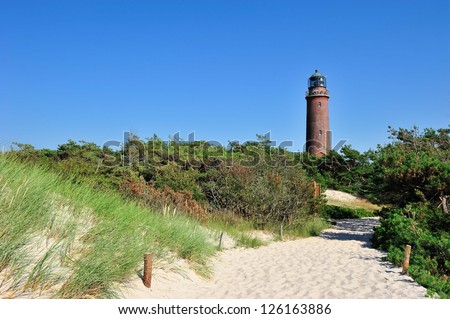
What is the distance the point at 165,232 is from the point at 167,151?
533 inches

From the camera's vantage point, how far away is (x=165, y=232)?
301 inches

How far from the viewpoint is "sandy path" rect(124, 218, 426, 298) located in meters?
6.19

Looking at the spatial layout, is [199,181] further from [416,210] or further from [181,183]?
[416,210]

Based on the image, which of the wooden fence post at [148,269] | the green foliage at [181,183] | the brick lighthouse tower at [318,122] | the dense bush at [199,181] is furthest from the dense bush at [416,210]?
the brick lighthouse tower at [318,122]

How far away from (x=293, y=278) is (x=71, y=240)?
4386 mm

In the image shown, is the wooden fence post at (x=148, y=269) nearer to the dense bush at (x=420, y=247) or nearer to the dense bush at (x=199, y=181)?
the dense bush at (x=199, y=181)

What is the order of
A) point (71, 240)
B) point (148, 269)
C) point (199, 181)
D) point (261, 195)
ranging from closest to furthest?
point (71, 240) → point (148, 269) → point (261, 195) → point (199, 181)

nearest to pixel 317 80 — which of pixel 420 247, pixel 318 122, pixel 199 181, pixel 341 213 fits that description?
pixel 318 122

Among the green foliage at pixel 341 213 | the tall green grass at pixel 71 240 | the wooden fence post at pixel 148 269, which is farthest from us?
the green foliage at pixel 341 213

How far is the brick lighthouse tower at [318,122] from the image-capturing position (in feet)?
122

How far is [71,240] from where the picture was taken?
5250mm

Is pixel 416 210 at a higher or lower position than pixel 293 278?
higher

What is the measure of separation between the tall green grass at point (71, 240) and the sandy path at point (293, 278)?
1.92ft

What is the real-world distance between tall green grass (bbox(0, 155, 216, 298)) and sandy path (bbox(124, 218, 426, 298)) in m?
0.59
